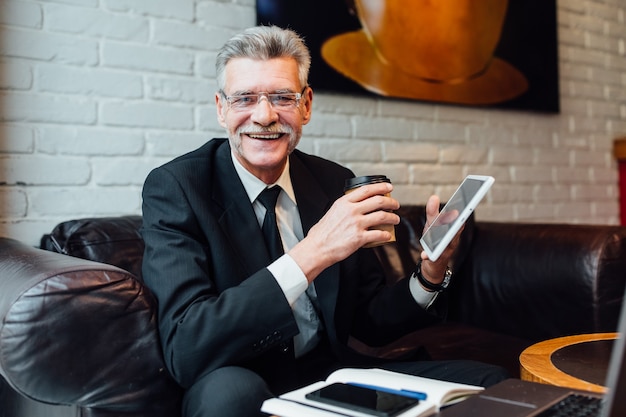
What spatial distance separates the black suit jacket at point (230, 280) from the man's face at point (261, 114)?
0.23 ft

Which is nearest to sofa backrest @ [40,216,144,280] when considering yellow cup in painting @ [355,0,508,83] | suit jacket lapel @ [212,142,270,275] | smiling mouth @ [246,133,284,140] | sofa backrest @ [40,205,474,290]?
sofa backrest @ [40,205,474,290]

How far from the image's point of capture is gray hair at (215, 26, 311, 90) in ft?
4.46

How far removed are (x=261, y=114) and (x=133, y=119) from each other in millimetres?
612

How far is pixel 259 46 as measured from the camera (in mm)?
1358

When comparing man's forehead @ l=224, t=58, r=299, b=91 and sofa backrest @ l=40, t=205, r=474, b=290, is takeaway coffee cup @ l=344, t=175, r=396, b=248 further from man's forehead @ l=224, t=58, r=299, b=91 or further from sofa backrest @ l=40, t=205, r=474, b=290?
sofa backrest @ l=40, t=205, r=474, b=290

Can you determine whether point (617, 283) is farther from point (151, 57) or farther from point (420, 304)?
point (151, 57)

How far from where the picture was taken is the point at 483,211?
8.57 ft

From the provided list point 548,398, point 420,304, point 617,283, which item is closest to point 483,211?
point 617,283

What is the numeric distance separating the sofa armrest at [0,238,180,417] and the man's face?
0.41 metres

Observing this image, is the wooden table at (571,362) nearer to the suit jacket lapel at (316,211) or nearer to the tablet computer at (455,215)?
the tablet computer at (455,215)

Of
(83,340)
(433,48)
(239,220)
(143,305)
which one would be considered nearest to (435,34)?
(433,48)

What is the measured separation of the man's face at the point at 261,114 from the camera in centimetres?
136

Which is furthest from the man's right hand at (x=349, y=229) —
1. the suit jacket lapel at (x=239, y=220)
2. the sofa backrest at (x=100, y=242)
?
the sofa backrest at (x=100, y=242)

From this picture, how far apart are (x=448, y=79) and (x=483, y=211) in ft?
1.79
